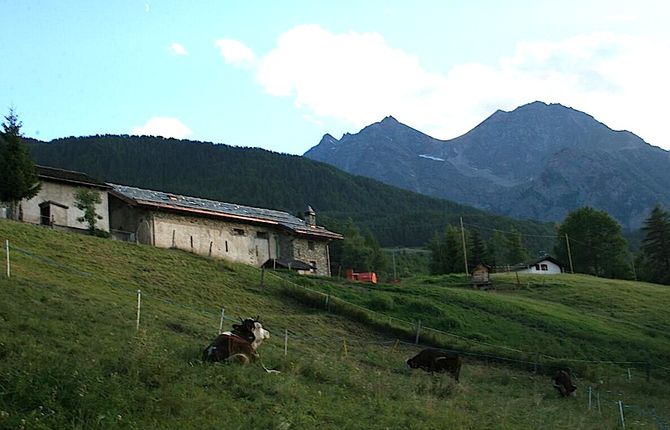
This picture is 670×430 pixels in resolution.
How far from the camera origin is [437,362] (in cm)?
2469

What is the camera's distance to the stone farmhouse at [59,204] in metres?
A: 45.2

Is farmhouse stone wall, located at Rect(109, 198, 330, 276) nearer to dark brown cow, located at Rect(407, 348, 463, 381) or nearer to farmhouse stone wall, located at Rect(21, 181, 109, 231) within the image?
farmhouse stone wall, located at Rect(21, 181, 109, 231)

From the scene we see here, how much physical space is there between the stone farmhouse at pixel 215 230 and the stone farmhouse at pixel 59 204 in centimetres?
171

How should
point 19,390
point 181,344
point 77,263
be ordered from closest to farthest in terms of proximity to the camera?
point 19,390
point 181,344
point 77,263

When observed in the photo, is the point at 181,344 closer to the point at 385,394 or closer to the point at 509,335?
the point at 385,394

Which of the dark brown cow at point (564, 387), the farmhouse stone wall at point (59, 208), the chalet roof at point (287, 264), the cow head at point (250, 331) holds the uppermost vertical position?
the farmhouse stone wall at point (59, 208)

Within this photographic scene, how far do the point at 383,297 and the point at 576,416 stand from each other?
23.5 metres

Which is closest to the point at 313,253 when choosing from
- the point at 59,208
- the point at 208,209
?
the point at 208,209

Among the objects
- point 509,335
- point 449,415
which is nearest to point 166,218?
point 509,335

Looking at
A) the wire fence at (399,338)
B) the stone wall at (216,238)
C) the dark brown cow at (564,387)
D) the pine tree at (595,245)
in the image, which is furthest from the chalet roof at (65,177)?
the pine tree at (595,245)

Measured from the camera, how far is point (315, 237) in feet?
195

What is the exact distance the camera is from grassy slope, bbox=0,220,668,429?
11531 mm

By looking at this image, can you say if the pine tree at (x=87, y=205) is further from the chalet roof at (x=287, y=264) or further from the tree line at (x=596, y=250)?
the tree line at (x=596, y=250)

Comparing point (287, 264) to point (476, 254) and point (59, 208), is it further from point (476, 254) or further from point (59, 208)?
point (476, 254)
